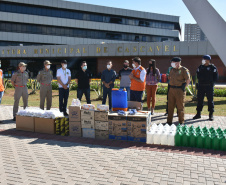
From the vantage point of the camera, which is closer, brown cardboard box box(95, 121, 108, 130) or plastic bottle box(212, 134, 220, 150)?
plastic bottle box(212, 134, 220, 150)

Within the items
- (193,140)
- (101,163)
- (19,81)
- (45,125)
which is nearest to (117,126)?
(101,163)

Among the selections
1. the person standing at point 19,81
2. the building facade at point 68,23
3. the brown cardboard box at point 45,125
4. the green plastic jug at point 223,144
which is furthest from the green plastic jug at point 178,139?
the building facade at point 68,23

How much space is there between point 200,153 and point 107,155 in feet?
6.81

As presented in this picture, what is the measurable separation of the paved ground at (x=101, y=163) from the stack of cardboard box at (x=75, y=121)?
246mm

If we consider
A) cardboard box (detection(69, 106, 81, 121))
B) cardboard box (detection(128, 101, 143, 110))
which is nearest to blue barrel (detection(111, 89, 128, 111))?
cardboard box (detection(128, 101, 143, 110))

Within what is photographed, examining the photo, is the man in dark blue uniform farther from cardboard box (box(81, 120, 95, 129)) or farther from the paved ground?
cardboard box (box(81, 120, 95, 129))

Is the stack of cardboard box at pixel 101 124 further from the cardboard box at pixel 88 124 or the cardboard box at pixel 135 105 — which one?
the cardboard box at pixel 135 105

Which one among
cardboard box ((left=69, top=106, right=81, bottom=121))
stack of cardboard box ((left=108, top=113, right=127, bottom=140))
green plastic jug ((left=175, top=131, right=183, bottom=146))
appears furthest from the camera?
cardboard box ((left=69, top=106, right=81, bottom=121))

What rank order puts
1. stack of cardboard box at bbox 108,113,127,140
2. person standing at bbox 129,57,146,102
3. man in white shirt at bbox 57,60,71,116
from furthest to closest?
man in white shirt at bbox 57,60,71,116 < person standing at bbox 129,57,146,102 < stack of cardboard box at bbox 108,113,127,140

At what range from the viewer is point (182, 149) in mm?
5762

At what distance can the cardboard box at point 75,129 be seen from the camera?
22.4ft

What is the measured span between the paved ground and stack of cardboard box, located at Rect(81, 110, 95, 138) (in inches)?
9.0

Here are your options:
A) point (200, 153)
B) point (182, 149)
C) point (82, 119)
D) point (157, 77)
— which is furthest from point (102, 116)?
point (157, 77)

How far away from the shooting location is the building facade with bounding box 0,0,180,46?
47.7m
